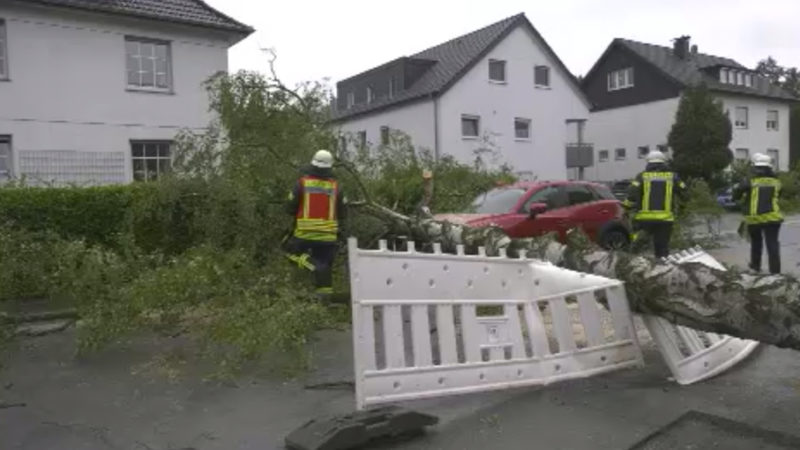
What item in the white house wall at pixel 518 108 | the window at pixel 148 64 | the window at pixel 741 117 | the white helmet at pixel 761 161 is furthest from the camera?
the window at pixel 741 117

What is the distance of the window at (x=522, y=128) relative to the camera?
1262 inches

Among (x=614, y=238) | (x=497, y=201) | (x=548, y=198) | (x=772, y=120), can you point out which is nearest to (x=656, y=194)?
(x=548, y=198)

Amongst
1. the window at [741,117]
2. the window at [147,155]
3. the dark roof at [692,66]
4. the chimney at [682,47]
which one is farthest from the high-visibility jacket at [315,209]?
the chimney at [682,47]

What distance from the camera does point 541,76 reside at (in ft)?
108

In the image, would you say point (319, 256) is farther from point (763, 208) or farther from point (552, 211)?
point (763, 208)

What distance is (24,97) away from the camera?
15898mm

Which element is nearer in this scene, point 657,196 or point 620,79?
point 657,196

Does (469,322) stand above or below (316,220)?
below

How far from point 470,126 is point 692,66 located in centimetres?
1815

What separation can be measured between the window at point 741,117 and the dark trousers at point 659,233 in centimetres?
3670

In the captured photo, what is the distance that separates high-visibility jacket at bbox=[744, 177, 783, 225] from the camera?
8.92 metres

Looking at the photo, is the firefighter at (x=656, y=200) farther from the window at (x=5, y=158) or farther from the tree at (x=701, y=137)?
the tree at (x=701, y=137)

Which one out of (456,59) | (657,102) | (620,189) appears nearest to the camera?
(620,189)

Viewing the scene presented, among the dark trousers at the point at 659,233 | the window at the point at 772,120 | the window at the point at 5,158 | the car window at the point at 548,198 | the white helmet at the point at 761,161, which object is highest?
the window at the point at 772,120
